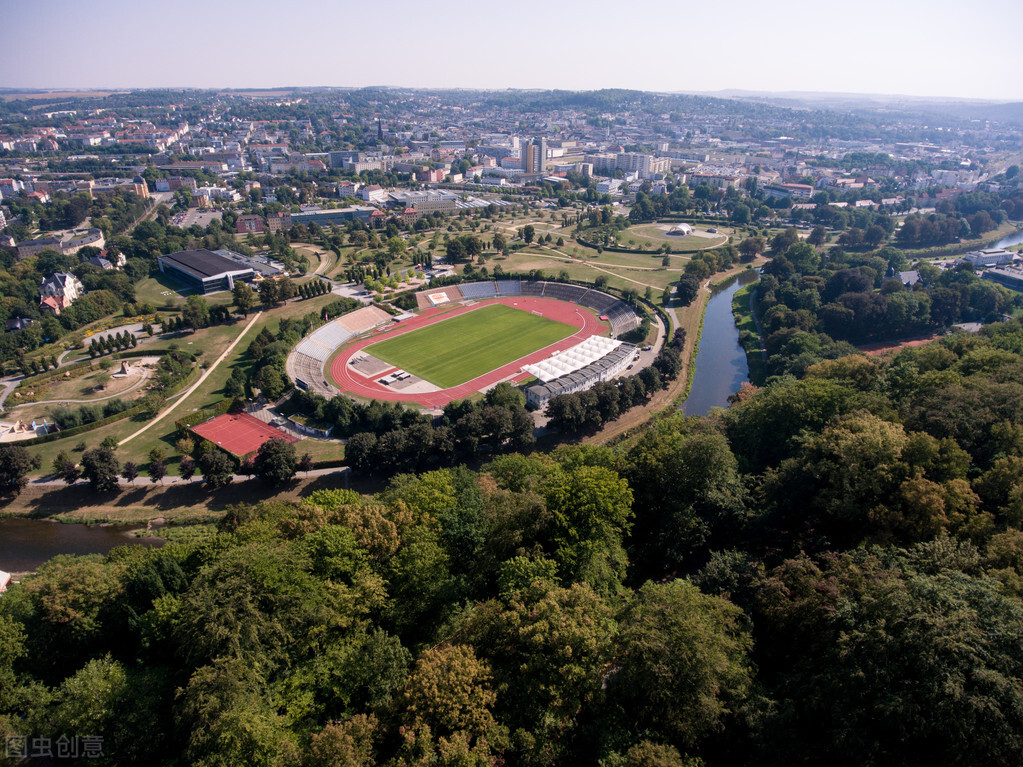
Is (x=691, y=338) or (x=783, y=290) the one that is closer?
(x=691, y=338)

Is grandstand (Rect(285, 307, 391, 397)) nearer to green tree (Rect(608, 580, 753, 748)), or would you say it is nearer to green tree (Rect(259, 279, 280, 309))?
green tree (Rect(259, 279, 280, 309))

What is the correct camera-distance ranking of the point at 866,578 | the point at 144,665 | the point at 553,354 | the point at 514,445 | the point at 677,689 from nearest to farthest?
1. the point at 677,689
2. the point at 866,578
3. the point at 144,665
4. the point at 514,445
5. the point at 553,354

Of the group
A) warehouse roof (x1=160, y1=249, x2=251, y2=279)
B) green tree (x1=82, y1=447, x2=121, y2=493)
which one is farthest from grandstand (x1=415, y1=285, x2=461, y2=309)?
green tree (x1=82, y1=447, x2=121, y2=493)

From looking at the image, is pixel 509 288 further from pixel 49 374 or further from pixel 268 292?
pixel 49 374

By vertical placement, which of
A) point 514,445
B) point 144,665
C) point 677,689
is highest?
point 677,689

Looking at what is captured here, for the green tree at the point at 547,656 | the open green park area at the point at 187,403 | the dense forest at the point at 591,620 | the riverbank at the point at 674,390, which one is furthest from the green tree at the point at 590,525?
the open green park area at the point at 187,403

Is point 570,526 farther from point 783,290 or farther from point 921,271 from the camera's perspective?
point 921,271

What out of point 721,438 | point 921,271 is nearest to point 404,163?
point 921,271

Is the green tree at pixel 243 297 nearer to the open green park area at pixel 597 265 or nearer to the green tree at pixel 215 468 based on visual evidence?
the green tree at pixel 215 468
